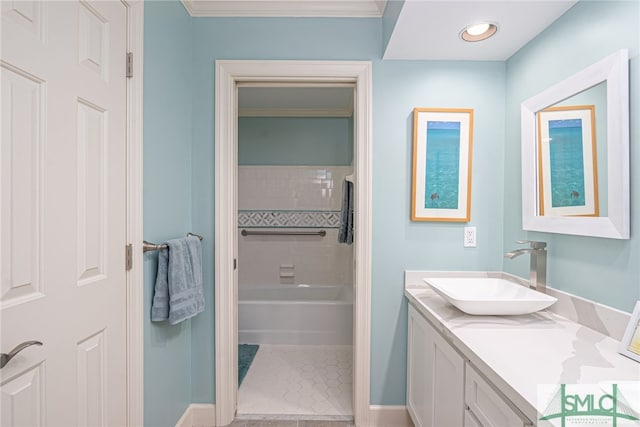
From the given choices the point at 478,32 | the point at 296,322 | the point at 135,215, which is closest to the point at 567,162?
the point at 478,32

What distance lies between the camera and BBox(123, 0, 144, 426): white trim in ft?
4.53

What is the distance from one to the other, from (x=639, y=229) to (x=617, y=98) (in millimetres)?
457

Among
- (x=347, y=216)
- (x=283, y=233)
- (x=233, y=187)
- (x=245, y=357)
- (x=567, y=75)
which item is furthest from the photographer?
(x=283, y=233)

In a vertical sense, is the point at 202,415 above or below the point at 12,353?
below

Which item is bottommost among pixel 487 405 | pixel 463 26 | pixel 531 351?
pixel 487 405

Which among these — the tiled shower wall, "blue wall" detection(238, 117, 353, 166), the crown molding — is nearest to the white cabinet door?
the crown molding

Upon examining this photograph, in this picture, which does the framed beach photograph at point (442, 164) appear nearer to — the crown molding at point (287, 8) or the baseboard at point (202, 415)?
the crown molding at point (287, 8)

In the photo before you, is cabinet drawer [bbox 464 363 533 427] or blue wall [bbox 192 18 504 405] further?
blue wall [bbox 192 18 504 405]

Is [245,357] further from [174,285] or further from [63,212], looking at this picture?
[63,212]

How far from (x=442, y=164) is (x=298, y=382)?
1.87 metres

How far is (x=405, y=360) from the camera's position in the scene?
2.01 metres

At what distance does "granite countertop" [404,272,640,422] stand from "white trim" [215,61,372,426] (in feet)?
1.94

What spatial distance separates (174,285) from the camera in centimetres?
160

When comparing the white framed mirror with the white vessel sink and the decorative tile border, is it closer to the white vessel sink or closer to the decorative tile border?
the white vessel sink
